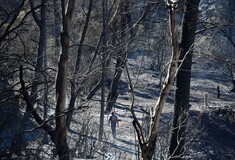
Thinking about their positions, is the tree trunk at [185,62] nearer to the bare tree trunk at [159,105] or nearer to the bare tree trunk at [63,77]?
the bare tree trunk at [63,77]

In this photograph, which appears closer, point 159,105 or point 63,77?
point 159,105

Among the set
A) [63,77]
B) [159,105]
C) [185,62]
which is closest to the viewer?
[159,105]

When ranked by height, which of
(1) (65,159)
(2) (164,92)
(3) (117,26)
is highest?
(3) (117,26)

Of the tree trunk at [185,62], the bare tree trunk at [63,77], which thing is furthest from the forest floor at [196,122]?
the bare tree trunk at [63,77]

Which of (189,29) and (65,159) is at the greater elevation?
(189,29)

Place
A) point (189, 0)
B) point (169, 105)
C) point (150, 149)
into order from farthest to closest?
point (169, 105), point (189, 0), point (150, 149)

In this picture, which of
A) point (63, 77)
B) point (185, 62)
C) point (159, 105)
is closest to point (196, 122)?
point (185, 62)

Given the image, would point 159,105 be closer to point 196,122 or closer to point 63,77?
point 63,77

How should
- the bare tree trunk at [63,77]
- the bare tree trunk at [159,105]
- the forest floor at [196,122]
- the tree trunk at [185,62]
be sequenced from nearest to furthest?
the bare tree trunk at [159,105] → the bare tree trunk at [63,77] → the tree trunk at [185,62] → the forest floor at [196,122]

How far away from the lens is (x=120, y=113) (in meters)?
35.7

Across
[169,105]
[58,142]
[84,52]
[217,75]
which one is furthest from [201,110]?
[58,142]

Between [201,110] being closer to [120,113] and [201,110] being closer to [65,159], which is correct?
[120,113]

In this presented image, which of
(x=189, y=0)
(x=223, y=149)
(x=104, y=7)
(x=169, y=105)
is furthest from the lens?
(x=169, y=105)

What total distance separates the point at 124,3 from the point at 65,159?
1579cm
